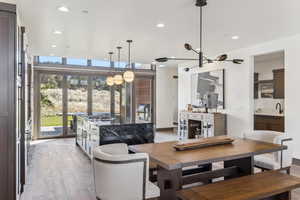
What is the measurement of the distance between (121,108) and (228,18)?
6291 mm

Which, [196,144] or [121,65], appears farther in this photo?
[121,65]

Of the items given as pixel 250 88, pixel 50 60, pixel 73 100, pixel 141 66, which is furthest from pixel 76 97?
pixel 250 88

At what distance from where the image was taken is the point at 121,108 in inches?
364

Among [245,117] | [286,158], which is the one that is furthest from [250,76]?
[286,158]

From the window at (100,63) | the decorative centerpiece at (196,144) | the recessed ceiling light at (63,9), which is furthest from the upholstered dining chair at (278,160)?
the window at (100,63)

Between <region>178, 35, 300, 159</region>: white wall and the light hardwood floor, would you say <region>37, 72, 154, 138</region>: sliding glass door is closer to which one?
the light hardwood floor

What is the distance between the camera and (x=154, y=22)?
3998mm

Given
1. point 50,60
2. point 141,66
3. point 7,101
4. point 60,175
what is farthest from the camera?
point 141,66

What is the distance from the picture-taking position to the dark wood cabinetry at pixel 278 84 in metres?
6.41

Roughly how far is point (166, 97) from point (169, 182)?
25.0 feet

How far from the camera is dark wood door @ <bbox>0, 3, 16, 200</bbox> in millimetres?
2629

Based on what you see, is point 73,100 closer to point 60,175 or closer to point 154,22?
point 60,175

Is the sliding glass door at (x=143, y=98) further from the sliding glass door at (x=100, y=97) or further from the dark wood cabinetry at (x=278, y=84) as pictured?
the dark wood cabinetry at (x=278, y=84)

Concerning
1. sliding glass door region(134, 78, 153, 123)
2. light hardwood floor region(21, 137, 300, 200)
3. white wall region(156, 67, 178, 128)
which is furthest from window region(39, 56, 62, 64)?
white wall region(156, 67, 178, 128)
